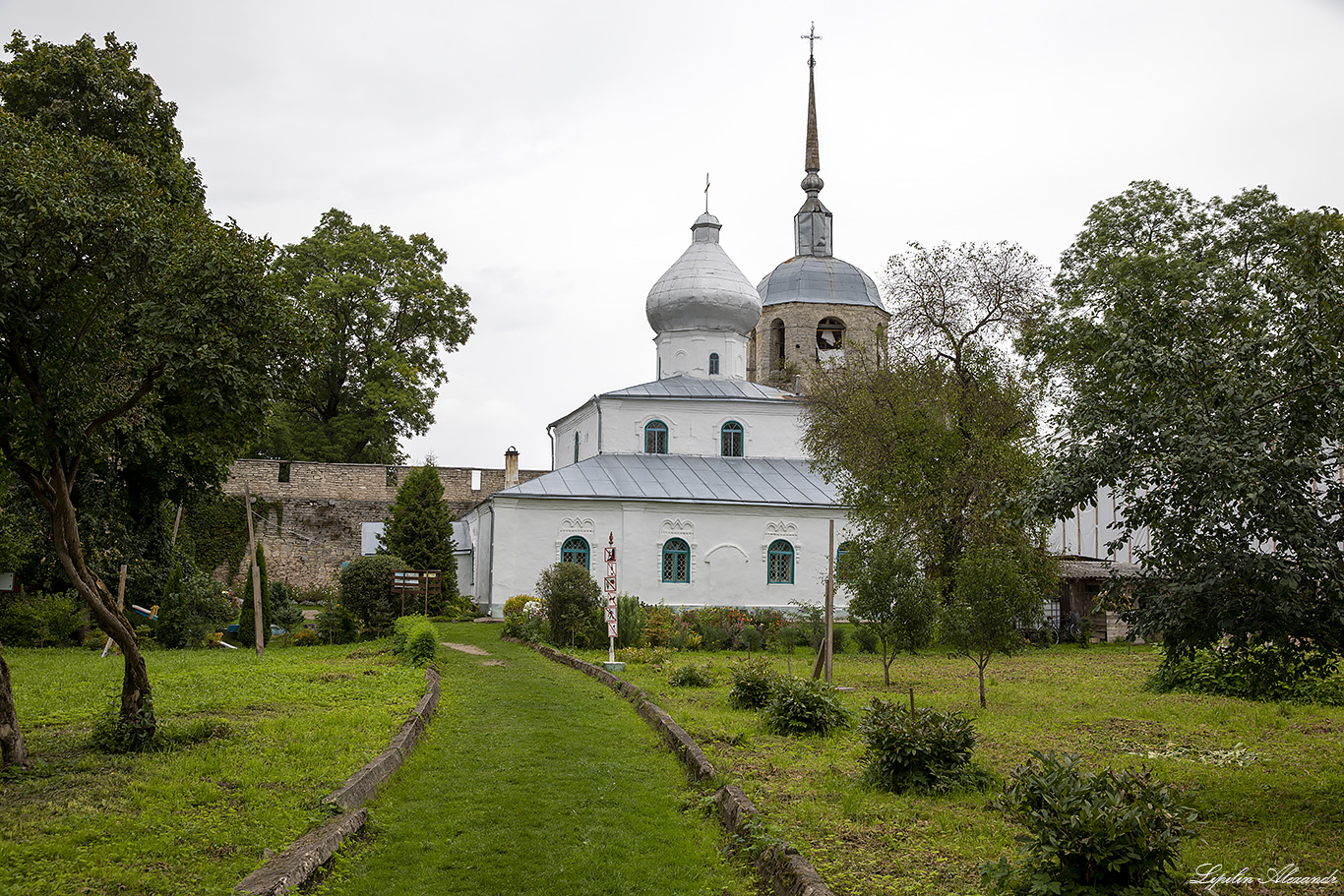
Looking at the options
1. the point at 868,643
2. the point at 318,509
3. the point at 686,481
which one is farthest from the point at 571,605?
the point at 318,509

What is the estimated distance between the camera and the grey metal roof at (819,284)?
170 ft

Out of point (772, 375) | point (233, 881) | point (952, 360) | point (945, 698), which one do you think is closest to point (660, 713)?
point (945, 698)

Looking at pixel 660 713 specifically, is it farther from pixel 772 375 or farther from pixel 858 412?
pixel 772 375

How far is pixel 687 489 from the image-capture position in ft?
105

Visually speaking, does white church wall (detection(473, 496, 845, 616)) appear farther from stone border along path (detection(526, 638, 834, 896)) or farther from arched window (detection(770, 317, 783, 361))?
arched window (detection(770, 317, 783, 361))

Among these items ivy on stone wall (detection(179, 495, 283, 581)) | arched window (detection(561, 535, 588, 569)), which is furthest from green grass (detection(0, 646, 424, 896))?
ivy on stone wall (detection(179, 495, 283, 581))

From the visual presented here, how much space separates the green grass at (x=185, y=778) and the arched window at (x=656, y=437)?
65.6 feet

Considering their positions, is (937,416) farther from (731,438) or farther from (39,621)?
(39,621)

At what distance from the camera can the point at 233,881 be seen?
6.02m

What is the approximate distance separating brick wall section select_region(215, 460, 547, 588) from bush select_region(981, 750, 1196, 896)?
1274 inches

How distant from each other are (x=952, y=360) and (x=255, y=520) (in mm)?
22884

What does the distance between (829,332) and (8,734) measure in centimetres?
4640

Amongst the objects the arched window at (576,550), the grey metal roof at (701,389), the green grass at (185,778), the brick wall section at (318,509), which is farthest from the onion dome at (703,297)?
the green grass at (185,778)

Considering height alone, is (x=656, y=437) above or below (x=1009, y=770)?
above
